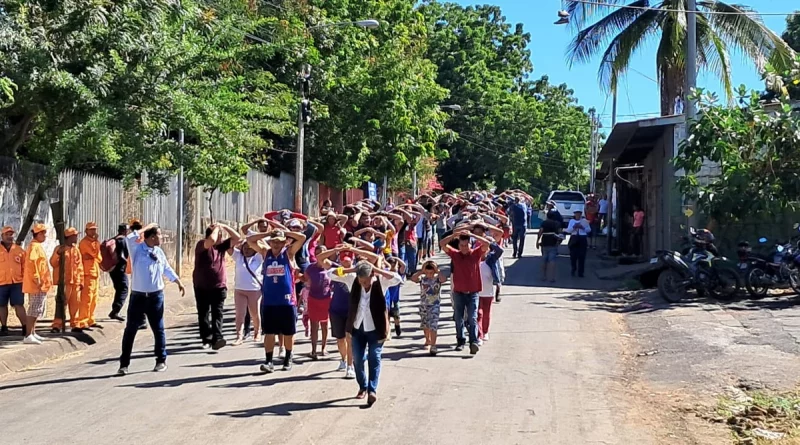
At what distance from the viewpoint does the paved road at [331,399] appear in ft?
26.0

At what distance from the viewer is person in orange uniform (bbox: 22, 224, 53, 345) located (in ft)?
41.2

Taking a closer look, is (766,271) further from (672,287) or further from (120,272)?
(120,272)

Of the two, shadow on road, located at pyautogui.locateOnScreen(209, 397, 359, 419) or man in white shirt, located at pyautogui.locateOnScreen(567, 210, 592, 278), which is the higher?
man in white shirt, located at pyautogui.locateOnScreen(567, 210, 592, 278)

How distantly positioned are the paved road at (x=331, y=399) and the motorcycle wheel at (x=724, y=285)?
13.6 feet

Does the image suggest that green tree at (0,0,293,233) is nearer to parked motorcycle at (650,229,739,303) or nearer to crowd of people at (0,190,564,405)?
crowd of people at (0,190,564,405)

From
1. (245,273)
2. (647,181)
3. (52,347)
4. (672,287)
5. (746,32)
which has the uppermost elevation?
A: (746,32)

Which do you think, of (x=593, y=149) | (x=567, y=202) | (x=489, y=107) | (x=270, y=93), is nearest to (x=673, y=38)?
(x=270, y=93)

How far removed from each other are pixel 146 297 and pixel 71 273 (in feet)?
10.4

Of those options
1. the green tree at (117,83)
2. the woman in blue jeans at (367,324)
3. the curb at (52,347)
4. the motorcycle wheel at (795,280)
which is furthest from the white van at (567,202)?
the woman in blue jeans at (367,324)

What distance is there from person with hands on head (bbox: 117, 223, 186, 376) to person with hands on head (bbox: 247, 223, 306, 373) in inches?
49.1

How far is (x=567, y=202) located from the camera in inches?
1688

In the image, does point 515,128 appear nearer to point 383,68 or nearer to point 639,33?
point 383,68

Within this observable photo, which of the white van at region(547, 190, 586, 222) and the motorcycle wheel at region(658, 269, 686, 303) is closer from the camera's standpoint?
the motorcycle wheel at region(658, 269, 686, 303)

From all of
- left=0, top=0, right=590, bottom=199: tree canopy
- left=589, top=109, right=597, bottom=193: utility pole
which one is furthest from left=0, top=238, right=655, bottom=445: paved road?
left=589, top=109, right=597, bottom=193: utility pole
